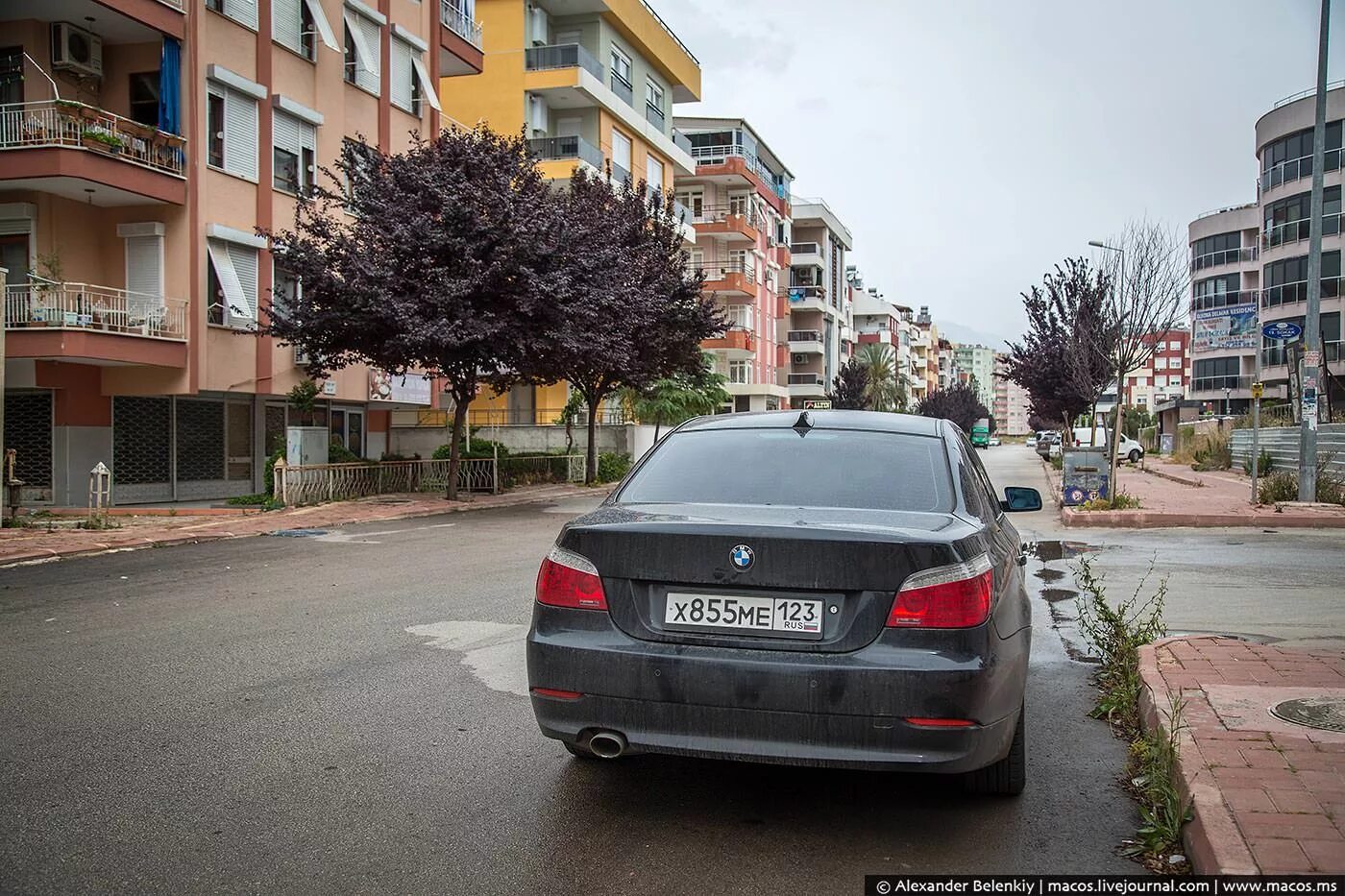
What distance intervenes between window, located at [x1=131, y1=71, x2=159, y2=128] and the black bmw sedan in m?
22.8

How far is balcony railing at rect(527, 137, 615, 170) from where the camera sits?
38625 mm

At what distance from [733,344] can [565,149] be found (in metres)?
19.5

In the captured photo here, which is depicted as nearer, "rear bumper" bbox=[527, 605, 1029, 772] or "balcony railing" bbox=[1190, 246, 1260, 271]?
"rear bumper" bbox=[527, 605, 1029, 772]

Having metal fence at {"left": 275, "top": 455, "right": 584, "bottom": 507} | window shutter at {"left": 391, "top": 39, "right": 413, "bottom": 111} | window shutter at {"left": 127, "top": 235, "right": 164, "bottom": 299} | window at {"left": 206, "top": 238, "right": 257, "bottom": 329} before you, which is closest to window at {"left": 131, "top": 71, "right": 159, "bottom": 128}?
window shutter at {"left": 127, "top": 235, "right": 164, "bottom": 299}

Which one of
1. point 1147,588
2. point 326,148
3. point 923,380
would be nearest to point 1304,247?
point 326,148

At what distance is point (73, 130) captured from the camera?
19953 millimetres

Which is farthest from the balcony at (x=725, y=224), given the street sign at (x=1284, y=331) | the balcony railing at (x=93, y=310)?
the street sign at (x=1284, y=331)

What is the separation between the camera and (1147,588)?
9859 millimetres

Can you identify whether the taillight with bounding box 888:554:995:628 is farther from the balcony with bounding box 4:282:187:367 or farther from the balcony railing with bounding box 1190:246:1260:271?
the balcony railing with bounding box 1190:246:1260:271

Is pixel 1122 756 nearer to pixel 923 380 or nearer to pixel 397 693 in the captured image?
pixel 397 693

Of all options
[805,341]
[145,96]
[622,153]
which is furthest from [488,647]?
[805,341]

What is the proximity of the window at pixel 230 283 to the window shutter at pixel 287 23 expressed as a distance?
17.8ft

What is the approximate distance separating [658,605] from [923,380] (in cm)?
15841

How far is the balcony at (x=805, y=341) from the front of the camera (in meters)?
77.8
